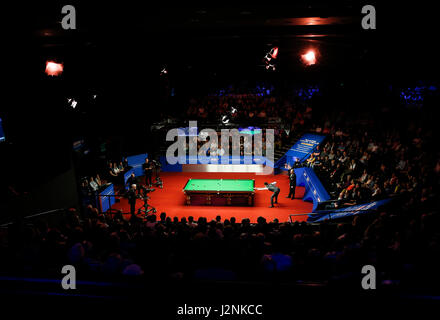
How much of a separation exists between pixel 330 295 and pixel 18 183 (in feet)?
31.8

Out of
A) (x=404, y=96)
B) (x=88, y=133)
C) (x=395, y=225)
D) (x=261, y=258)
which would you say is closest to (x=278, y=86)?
(x=404, y=96)

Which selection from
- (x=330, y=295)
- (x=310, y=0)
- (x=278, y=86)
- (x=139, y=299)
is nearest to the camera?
(x=330, y=295)

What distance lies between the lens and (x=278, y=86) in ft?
69.7

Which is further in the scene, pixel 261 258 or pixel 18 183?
pixel 18 183

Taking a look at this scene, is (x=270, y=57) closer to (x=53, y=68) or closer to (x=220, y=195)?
(x=220, y=195)

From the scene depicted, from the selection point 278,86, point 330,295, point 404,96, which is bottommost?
point 330,295

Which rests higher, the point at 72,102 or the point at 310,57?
the point at 310,57

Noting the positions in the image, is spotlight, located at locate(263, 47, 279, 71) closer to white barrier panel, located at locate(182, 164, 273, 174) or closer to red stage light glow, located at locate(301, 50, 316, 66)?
red stage light glow, located at locate(301, 50, 316, 66)

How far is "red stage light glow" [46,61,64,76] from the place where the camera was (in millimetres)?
8148

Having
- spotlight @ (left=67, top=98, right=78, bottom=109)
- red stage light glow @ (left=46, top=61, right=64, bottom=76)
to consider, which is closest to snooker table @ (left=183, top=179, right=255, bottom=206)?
spotlight @ (left=67, top=98, right=78, bottom=109)

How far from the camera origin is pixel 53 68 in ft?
26.9

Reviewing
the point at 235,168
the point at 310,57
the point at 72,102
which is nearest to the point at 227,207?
the point at 235,168

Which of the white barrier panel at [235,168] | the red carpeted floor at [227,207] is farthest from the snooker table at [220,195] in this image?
the white barrier panel at [235,168]
